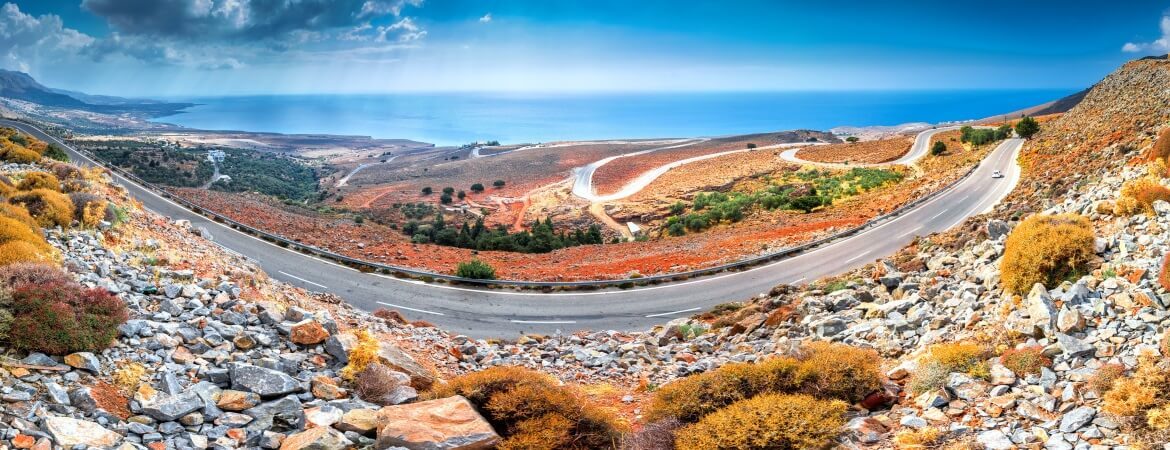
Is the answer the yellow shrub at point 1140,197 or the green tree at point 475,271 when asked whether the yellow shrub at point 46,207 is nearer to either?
the green tree at point 475,271

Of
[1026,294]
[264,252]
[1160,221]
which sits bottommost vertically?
[264,252]

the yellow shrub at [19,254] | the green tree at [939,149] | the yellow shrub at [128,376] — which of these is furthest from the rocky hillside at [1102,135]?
the yellow shrub at [19,254]

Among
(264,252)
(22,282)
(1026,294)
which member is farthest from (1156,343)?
(264,252)

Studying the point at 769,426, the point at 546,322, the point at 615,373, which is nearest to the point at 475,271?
the point at 546,322

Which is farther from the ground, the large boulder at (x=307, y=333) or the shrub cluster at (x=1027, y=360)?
the shrub cluster at (x=1027, y=360)

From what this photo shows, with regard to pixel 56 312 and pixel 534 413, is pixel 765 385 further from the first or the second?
pixel 56 312

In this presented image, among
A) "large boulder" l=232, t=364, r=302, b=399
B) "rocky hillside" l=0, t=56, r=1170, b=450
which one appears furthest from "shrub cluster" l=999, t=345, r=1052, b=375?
"large boulder" l=232, t=364, r=302, b=399

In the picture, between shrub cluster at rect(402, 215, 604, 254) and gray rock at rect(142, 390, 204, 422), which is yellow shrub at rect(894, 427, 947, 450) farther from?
shrub cluster at rect(402, 215, 604, 254)

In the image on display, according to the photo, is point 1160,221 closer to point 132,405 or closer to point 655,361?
point 655,361
